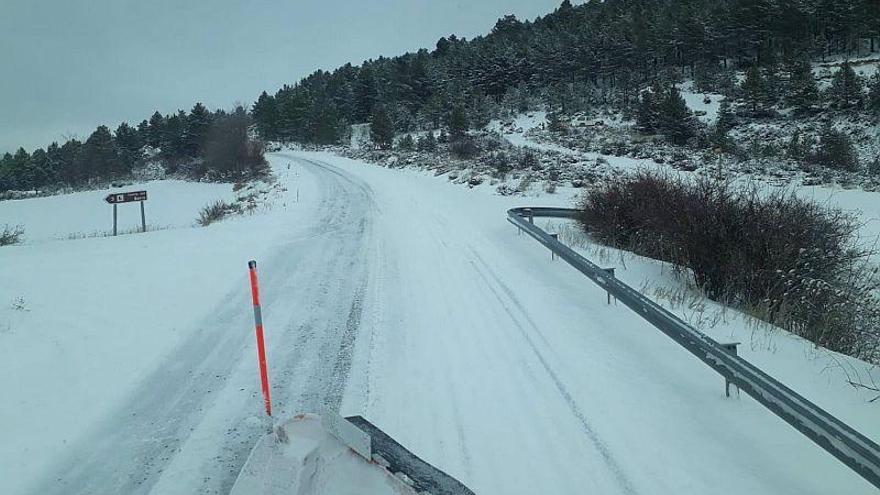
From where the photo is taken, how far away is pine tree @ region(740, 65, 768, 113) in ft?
131

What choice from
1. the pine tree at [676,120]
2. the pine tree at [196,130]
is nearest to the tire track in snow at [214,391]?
the pine tree at [676,120]

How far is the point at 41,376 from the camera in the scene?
493 centimetres

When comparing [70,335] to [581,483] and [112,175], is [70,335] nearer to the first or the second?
[581,483]

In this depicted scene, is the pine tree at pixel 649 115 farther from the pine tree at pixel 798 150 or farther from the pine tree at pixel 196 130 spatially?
the pine tree at pixel 196 130

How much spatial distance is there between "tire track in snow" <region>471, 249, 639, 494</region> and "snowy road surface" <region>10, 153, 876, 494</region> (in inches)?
0.7

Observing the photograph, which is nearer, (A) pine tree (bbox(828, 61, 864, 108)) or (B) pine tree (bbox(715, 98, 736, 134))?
(B) pine tree (bbox(715, 98, 736, 134))

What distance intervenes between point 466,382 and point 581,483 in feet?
5.40

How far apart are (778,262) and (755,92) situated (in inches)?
1575

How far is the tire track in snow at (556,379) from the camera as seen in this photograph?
3.53m

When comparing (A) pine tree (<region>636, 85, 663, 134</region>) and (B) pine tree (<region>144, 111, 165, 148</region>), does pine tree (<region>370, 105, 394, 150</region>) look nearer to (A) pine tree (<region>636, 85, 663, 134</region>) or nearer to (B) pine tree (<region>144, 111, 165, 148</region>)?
(A) pine tree (<region>636, 85, 663, 134</region>)

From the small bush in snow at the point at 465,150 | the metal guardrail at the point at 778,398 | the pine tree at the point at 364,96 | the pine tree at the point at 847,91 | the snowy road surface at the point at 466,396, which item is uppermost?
the pine tree at the point at 364,96

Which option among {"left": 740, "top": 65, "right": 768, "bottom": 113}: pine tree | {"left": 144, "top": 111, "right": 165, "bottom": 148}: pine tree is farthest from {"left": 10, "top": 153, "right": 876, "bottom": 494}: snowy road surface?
{"left": 144, "top": 111, "right": 165, "bottom": 148}: pine tree

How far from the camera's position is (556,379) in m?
4.94

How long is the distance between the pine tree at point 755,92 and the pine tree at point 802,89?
64.9 inches
